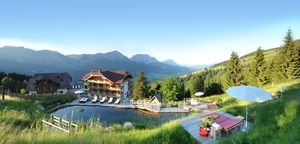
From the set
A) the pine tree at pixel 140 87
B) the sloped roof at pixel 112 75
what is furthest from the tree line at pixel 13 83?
the pine tree at pixel 140 87

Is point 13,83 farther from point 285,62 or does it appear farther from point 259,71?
point 285,62

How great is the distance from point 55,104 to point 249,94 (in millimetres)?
31969

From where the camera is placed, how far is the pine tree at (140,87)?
44.2 metres

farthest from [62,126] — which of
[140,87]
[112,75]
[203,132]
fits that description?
[112,75]

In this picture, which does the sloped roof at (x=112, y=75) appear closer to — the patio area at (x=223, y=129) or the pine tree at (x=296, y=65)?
the pine tree at (x=296, y=65)

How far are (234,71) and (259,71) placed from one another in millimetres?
4010

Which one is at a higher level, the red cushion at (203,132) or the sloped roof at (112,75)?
the sloped roof at (112,75)

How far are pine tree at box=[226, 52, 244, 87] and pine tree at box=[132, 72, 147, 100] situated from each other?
15601 mm

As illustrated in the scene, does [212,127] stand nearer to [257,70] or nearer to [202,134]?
[202,134]

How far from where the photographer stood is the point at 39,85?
Answer: 167 feet

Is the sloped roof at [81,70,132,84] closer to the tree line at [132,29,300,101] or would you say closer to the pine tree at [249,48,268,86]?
the tree line at [132,29,300,101]

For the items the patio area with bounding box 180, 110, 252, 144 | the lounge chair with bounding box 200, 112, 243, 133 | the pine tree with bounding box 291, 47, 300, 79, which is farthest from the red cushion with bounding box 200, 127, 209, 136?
the pine tree with bounding box 291, 47, 300, 79

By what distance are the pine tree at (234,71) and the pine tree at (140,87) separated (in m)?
15.6

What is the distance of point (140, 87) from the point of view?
4472cm
